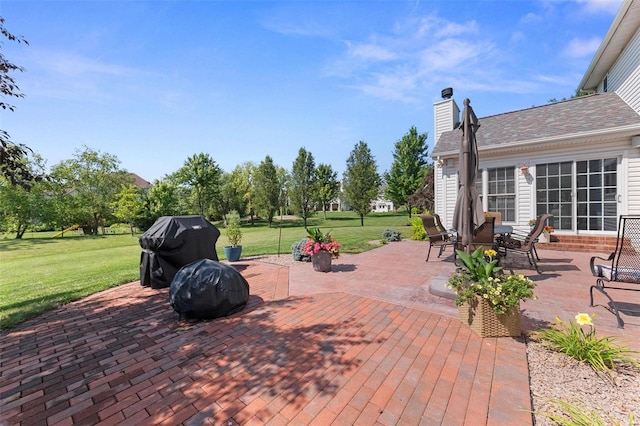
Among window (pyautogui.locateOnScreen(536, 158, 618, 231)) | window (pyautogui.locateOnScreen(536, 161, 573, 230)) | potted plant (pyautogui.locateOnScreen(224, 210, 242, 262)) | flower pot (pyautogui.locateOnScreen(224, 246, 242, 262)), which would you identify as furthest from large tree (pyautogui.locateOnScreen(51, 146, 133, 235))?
window (pyautogui.locateOnScreen(536, 158, 618, 231))

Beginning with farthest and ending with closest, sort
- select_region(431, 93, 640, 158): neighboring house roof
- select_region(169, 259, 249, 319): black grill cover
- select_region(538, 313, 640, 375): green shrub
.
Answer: select_region(431, 93, 640, 158): neighboring house roof, select_region(169, 259, 249, 319): black grill cover, select_region(538, 313, 640, 375): green shrub

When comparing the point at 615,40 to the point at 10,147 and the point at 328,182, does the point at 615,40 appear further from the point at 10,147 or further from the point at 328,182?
the point at 328,182

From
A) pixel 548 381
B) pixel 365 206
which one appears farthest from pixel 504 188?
pixel 365 206

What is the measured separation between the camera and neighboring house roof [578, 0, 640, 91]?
24.3ft

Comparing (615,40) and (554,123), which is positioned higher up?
(615,40)

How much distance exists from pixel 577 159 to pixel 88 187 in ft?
131

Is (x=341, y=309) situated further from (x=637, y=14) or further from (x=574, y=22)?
(x=637, y=14)

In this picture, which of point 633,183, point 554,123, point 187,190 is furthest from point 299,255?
point 187,190

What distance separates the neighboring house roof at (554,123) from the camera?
8016mm

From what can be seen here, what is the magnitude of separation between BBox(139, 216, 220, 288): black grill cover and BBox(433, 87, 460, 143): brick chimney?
1158cm

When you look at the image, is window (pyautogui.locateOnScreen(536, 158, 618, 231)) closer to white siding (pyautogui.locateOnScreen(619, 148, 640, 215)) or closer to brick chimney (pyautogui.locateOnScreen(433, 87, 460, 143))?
white siding (pyautogui.locateOnScreen(619, 148, 640, 215))

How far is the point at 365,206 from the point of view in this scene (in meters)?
25.0

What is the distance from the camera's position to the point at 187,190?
3500 cm

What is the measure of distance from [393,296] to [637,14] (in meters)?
10.9
